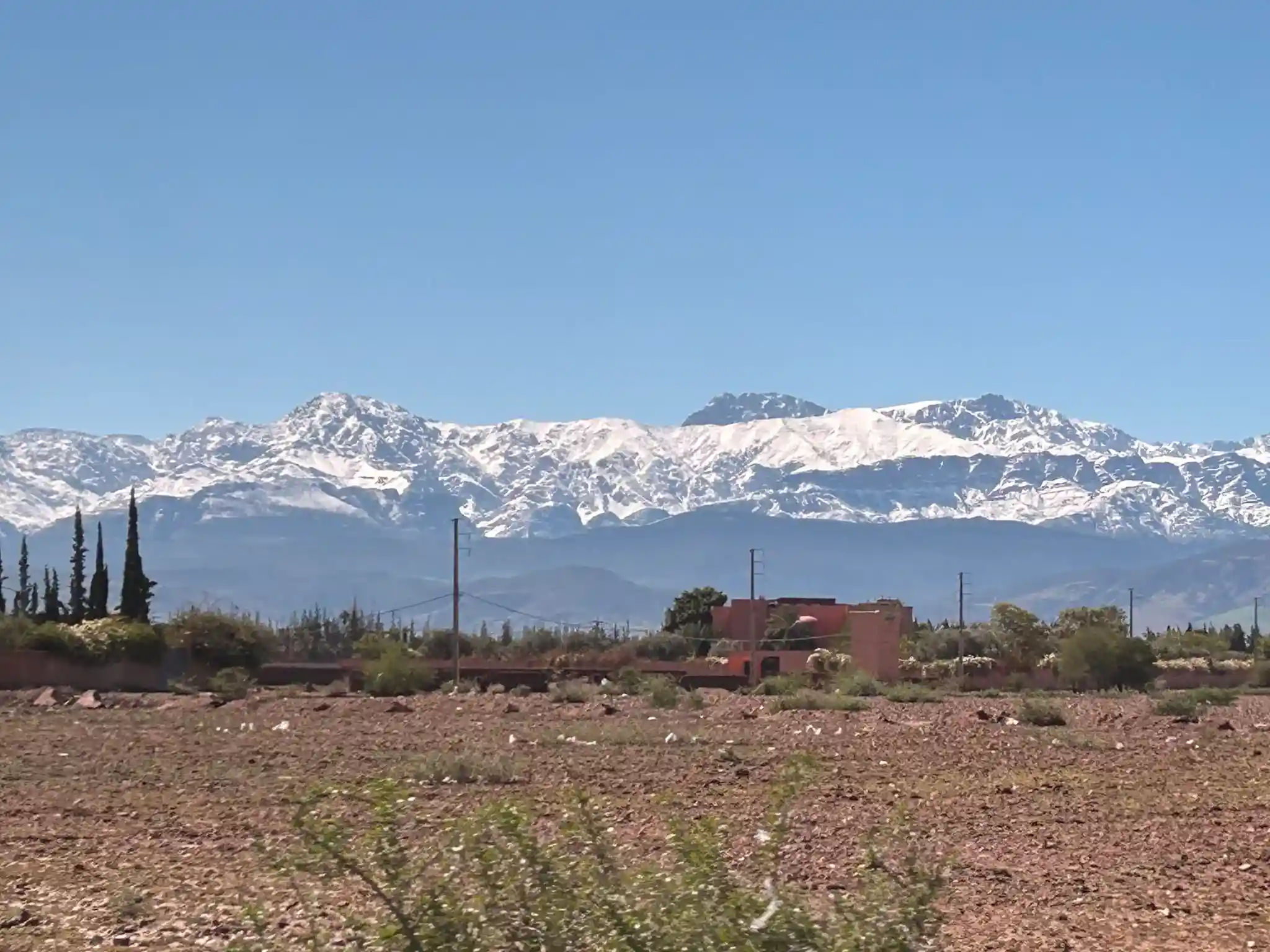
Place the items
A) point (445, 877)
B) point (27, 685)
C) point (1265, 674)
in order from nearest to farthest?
point (445, 877), point (27, 685), point (1265, 674)

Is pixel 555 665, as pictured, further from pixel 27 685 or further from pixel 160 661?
pixel 27 685

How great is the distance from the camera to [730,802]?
67.3 ft

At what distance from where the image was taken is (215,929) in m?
13.0

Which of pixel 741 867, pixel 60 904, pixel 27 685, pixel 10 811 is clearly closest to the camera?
pixel 741 867

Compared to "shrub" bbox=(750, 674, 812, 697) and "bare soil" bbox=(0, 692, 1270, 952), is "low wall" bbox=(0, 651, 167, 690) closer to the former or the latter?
"bare soil" bbox=(0, 692, 1270, 952)

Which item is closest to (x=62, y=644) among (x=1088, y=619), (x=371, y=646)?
(x=371, y=646)

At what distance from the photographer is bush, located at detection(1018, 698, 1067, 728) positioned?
37.8 meters

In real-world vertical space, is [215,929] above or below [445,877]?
below

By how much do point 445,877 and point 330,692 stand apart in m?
54.2

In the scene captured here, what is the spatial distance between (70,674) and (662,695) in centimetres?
2395

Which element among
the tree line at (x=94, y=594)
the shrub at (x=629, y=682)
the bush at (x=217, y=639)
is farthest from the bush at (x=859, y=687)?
the tree line at (x=94, y=594)

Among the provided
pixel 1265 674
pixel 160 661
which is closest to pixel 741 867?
pixel 160 661

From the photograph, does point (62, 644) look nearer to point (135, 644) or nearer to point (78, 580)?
point (135, 644)

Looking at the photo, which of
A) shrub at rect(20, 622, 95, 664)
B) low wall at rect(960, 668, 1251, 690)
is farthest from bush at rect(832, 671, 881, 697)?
shrub at rect(20, 622, 95, 664)
